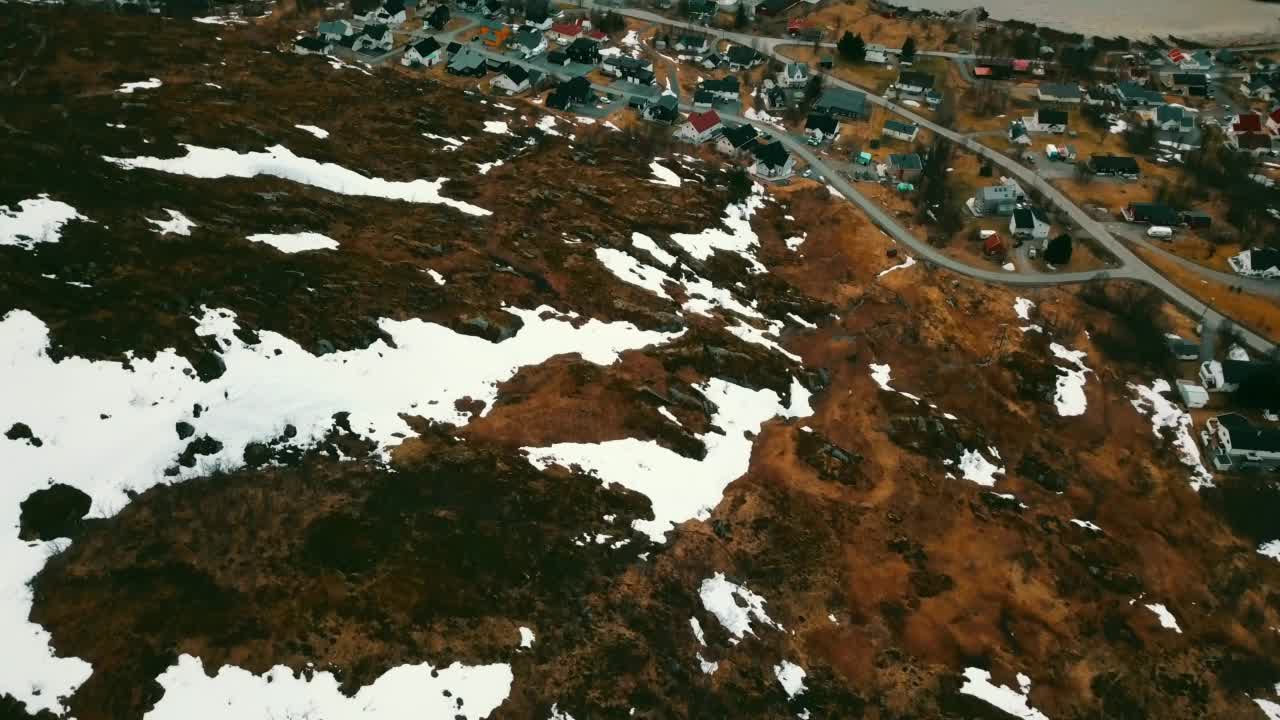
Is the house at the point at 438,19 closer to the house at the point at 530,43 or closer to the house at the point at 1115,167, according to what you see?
the house at the point at 530,43

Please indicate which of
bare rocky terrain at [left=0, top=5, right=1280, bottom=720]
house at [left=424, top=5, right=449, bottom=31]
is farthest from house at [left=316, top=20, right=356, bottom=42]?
bare rocky terrain at [left=0, top=5, right=1280, bottom=720]

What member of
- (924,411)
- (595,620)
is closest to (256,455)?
(595,620)

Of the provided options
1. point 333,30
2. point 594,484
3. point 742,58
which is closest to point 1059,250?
point 594,484

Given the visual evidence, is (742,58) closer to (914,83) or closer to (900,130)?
(914,83)

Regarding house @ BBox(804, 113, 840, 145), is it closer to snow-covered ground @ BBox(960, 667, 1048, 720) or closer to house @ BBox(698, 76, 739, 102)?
house @ BBox(698, 76, 739, 102)

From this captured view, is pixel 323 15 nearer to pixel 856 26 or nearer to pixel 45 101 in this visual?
pixel 45 101

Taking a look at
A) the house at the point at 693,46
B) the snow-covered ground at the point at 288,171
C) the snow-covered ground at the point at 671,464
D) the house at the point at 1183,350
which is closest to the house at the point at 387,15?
the house at the point at 693,46
